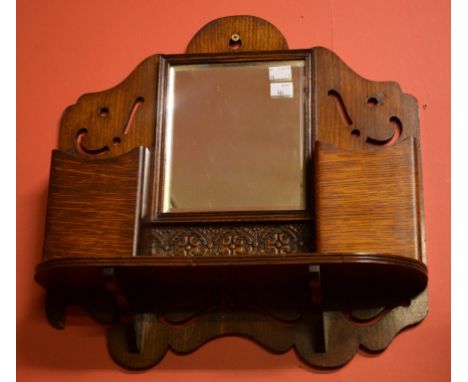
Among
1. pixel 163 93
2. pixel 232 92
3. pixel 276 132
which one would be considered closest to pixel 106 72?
pixel 163 93

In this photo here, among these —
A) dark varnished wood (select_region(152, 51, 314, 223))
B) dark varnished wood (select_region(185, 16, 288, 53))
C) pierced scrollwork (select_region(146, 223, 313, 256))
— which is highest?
dark varnished wood (select_region(185, 16, 288, 53))

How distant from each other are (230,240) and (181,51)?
1.51 ft

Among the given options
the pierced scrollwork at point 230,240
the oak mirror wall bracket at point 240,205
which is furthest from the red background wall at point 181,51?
the pierced scrollwork at point 230,240

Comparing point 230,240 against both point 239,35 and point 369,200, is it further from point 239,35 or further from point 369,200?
point 239,35

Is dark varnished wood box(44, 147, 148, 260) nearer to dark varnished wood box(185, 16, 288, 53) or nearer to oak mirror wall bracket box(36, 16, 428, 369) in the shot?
oak mirror wall bracket box(36, 16, 428, 369)

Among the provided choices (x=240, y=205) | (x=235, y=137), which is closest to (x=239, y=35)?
(x=235, y=137)

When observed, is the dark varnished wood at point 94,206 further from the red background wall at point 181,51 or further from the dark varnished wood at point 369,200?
the dark varnished wood at point 369,200

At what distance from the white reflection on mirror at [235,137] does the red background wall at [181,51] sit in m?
0.12

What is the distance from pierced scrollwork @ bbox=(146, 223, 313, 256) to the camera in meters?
1.56

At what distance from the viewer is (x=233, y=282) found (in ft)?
5.02

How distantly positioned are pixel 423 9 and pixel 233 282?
0.73m

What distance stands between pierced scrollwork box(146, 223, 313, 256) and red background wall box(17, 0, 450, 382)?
0.18m

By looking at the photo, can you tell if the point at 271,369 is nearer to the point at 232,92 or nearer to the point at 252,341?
the point at 252,341

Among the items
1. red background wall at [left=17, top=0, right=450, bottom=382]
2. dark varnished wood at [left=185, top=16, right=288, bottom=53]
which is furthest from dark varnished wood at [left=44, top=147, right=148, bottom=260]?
dark varnished wood at [left=185, top=16, right=288, bottom=53]
